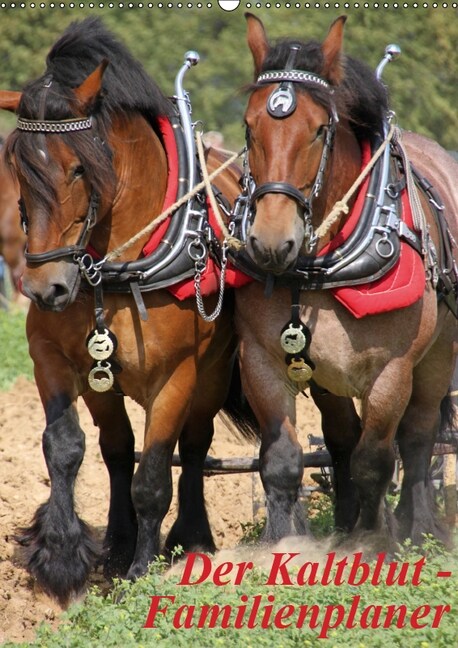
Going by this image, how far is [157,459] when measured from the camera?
4.73 metres

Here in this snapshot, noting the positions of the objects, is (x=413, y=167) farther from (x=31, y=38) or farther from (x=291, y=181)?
(x=31, y=38)

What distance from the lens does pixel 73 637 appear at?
380 centimetres

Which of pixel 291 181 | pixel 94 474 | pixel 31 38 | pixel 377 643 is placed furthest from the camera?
pixel 31 38

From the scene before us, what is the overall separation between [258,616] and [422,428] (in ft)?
6.08

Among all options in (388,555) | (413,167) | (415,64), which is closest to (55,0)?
(415,64)

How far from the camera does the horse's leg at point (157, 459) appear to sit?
470cm

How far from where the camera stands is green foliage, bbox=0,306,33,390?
900 cm

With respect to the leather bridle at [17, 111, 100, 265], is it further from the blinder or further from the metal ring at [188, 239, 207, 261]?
the metal ring at [188, 239, 207, 261]

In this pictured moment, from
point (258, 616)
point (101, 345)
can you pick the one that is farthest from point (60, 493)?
point (258, 616)

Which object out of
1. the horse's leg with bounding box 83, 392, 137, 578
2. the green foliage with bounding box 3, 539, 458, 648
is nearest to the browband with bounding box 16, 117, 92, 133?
the horse's leg with bounding box 83, 392, 137, 578

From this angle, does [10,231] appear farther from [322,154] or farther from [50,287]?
[322,154]

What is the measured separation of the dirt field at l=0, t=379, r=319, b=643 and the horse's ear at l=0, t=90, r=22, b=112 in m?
1.79

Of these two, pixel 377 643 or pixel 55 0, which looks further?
pixel 55 0

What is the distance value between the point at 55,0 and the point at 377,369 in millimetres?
12681
